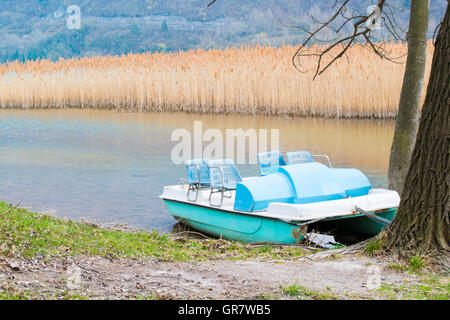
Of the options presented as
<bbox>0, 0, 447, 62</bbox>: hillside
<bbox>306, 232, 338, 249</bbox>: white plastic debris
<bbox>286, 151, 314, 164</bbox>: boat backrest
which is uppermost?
<bbox>0, 0, 447, 62</bbox>: hillside

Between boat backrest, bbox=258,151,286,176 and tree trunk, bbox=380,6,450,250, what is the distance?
4.10 m

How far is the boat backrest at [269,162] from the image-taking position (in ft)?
32.2

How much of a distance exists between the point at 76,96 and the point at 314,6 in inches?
1109

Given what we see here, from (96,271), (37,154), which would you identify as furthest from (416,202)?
(37,154)

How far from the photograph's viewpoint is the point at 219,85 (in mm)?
22109

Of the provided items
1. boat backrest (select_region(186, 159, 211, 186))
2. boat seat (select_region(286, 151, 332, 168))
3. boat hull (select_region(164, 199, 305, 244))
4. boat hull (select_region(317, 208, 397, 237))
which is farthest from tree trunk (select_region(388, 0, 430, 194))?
boat backrest (select_region(186, 159, 211, 186))

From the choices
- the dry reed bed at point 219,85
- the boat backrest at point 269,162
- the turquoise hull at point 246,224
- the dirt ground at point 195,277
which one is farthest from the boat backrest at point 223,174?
the dry reed bed at point 219,85

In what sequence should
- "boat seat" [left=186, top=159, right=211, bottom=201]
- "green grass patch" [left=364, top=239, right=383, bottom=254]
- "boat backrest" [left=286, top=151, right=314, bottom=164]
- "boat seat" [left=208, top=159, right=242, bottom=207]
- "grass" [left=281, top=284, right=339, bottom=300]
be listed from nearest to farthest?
"grass" [left=281, top=284, right=339, bottom=300], "green grass patch" [left=364, top=239, right=383, bottom=254], "boat seat" [left=208, top=159, right=242, bottom=207], "boat seat" [left=186, top=159, right=211, bottom=201], "boat backrest" [left=286, top=151, right=314, bottom=164]

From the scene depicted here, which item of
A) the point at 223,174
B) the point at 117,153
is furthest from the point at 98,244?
the point at 117,153

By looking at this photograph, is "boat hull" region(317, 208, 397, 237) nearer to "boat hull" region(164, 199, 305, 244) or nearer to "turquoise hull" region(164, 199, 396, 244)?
"turquoise hull" region(164, 199, 396, 244)

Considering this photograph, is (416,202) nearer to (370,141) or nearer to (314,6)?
(370,141)

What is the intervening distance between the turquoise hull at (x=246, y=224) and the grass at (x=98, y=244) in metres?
0.38

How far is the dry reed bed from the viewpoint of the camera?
2023cm

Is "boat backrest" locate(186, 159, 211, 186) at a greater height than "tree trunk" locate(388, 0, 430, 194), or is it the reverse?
"tree trunk" locate(388, 0, 430, 194)
